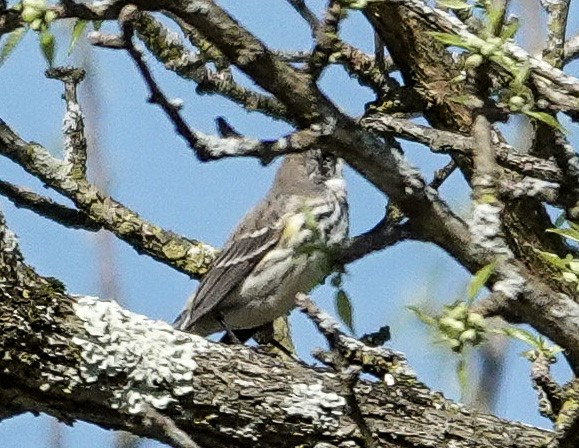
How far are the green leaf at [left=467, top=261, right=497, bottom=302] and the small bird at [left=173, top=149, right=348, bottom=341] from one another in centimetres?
312

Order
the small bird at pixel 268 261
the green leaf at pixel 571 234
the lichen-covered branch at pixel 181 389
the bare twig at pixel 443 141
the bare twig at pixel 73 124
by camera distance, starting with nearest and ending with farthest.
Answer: the green leaf at pixel 571 234
the bare twig at pixel 443 141
the lichen-covered branch at pixel 181 389
the bare twig at pixel 73 124
the small bird at pixel 268 261

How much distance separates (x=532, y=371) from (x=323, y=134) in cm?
63

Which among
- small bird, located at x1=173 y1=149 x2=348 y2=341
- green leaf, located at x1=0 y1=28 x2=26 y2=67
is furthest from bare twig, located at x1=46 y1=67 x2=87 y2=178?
green leaf, located at x1=0 y1=28 x2=26 y2=67

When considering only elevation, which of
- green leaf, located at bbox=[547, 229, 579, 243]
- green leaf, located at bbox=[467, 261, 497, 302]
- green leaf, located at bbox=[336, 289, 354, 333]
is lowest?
green leaf, located at bbox=[467, 261, 497, 302]

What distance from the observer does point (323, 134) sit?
6.76 ft

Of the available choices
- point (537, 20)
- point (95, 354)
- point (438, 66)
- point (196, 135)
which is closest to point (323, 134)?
point (196, 135)

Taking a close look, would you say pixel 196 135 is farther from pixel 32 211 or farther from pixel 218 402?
pixel 32 211

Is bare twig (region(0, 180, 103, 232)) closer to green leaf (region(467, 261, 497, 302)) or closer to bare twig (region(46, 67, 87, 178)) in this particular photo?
bare twig (region(46, 67, 87, 178))

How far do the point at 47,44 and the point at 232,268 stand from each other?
351 centimetres

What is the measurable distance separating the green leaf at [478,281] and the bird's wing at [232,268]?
11.0 feet

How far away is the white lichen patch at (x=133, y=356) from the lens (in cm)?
282

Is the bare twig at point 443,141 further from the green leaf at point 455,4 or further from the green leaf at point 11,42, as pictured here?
the green leaf at point 11,42

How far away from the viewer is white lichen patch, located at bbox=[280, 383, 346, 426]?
2.88 m

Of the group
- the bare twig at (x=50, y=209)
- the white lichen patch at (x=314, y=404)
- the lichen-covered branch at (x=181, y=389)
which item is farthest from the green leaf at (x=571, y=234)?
the bare twig at (x=50, y=209)
